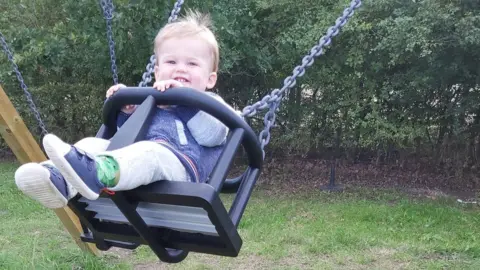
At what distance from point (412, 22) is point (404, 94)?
105cm

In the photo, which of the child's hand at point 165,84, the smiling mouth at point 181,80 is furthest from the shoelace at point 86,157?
the smiling mouth at point 181,80

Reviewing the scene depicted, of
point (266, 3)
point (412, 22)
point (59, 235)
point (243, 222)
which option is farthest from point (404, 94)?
point (59, 235)

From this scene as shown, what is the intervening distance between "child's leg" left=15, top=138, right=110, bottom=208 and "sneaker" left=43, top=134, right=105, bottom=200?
77 millimetres

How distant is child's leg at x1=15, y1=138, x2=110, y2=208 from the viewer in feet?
5.60

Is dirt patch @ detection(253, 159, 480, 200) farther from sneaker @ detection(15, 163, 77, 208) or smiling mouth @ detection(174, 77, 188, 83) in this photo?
sneaker @ detection(15, 163, 77, 208)

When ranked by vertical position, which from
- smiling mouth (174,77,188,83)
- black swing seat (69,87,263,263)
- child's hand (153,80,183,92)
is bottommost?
black swing seat (69,87,263,263)

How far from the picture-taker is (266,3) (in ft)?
20.6

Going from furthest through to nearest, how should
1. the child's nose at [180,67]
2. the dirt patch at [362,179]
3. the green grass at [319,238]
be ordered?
the dirt patch at [362,179] → the green grass at [319,238] → the child's nose at [180,67]

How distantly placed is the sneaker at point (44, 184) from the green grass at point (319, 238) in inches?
109

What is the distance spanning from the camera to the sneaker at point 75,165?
1638mm

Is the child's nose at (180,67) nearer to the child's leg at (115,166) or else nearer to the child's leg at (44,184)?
the child's leg at (115,166)

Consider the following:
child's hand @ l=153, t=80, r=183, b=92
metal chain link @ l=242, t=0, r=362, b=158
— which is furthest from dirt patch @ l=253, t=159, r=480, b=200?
child's hand @ l=153, t=80, r=183, b=92

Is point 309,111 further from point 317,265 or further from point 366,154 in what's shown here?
point 317,265

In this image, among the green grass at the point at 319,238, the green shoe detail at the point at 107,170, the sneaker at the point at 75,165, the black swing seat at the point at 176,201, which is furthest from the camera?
the green grass at the point at 319,238
